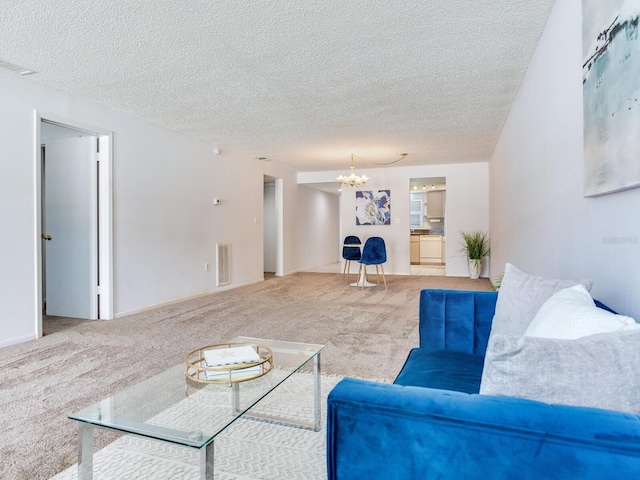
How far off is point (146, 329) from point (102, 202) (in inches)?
58.2

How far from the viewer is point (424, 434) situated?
2.13 feet

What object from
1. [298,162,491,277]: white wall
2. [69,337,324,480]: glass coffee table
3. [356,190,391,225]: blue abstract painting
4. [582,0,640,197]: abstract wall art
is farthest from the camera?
[356,190,391,225]: blue abstract painting

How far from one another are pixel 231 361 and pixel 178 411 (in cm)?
31

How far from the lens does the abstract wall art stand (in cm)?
115

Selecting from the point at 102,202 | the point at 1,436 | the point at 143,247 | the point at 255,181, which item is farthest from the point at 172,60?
the point at 255,181

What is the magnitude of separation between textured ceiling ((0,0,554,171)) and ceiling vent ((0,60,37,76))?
0.31 feet

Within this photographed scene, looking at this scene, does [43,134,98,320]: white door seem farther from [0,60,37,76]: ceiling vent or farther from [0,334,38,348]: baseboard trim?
[0,60,37,76]: ceiling vent

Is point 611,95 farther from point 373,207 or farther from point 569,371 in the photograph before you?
point 373,207

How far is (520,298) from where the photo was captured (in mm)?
1402

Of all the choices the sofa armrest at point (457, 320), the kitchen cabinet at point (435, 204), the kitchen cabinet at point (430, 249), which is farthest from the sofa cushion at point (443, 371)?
the kitchen cabinet at point (435, 204)

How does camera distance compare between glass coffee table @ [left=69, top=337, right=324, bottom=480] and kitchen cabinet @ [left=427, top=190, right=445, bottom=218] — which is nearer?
glass coffee table @ [left=69, top=337, right=324, bottom=480]

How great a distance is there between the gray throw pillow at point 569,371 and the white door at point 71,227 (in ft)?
14.0

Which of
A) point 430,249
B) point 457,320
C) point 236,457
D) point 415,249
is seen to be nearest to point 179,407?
point 236,457

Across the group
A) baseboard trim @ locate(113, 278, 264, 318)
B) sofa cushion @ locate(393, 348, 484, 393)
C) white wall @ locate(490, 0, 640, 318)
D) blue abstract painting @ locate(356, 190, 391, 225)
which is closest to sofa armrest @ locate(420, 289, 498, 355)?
sofa cushion @ locate(393, 348, 484, 393)
